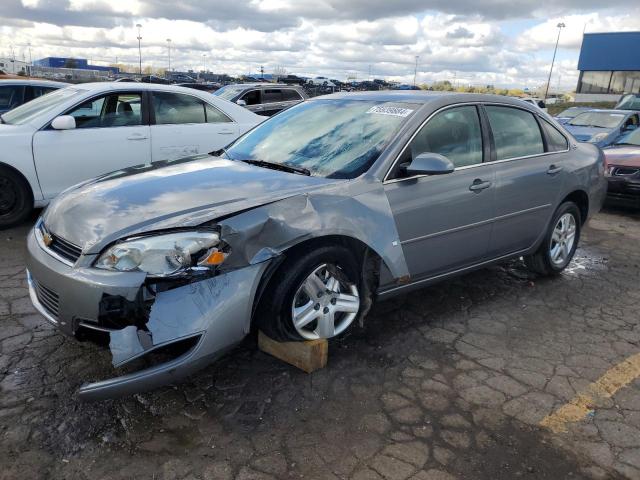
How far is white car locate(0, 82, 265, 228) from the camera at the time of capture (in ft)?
18.5

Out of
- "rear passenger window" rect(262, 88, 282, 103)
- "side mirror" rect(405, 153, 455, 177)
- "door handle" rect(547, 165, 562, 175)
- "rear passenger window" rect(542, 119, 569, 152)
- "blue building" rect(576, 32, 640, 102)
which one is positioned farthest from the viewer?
"blue building" rect(576, 32, 640, 102)

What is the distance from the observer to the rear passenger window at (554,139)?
182 inches

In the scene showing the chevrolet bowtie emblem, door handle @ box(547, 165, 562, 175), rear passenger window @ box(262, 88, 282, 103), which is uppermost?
rear passenger window @ box(262, 88, 282, 103)

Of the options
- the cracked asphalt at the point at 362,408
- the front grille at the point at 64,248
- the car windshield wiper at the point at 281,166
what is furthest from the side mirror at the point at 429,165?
the front grille at the point at 64,248

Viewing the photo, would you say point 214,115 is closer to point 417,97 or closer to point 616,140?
point 417,97

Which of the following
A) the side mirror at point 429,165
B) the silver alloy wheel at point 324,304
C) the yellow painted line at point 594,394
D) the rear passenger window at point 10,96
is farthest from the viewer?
the rear passenger window at point 10,96

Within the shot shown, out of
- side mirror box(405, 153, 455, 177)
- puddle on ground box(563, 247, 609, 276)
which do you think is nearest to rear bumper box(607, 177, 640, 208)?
puddle on ground box(563, 247, 609, 276)

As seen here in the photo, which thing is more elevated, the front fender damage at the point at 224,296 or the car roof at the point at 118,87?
the car roof at the point at 118,87

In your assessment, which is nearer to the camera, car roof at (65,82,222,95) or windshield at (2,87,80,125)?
windshield at (2,87,80,125)

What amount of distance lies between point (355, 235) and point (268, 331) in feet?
2.45

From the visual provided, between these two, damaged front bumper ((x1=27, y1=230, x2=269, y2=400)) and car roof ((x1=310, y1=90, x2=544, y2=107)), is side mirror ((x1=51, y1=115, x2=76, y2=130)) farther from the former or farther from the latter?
damaged front bumper ((x1=27, y1=230, x2=269, y2=400))

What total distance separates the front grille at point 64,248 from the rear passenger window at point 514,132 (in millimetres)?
3012

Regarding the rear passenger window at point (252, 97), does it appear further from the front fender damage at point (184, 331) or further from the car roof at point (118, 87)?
the front fender damage at point (184, 331)

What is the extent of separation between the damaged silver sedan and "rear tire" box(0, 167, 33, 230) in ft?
8.99
